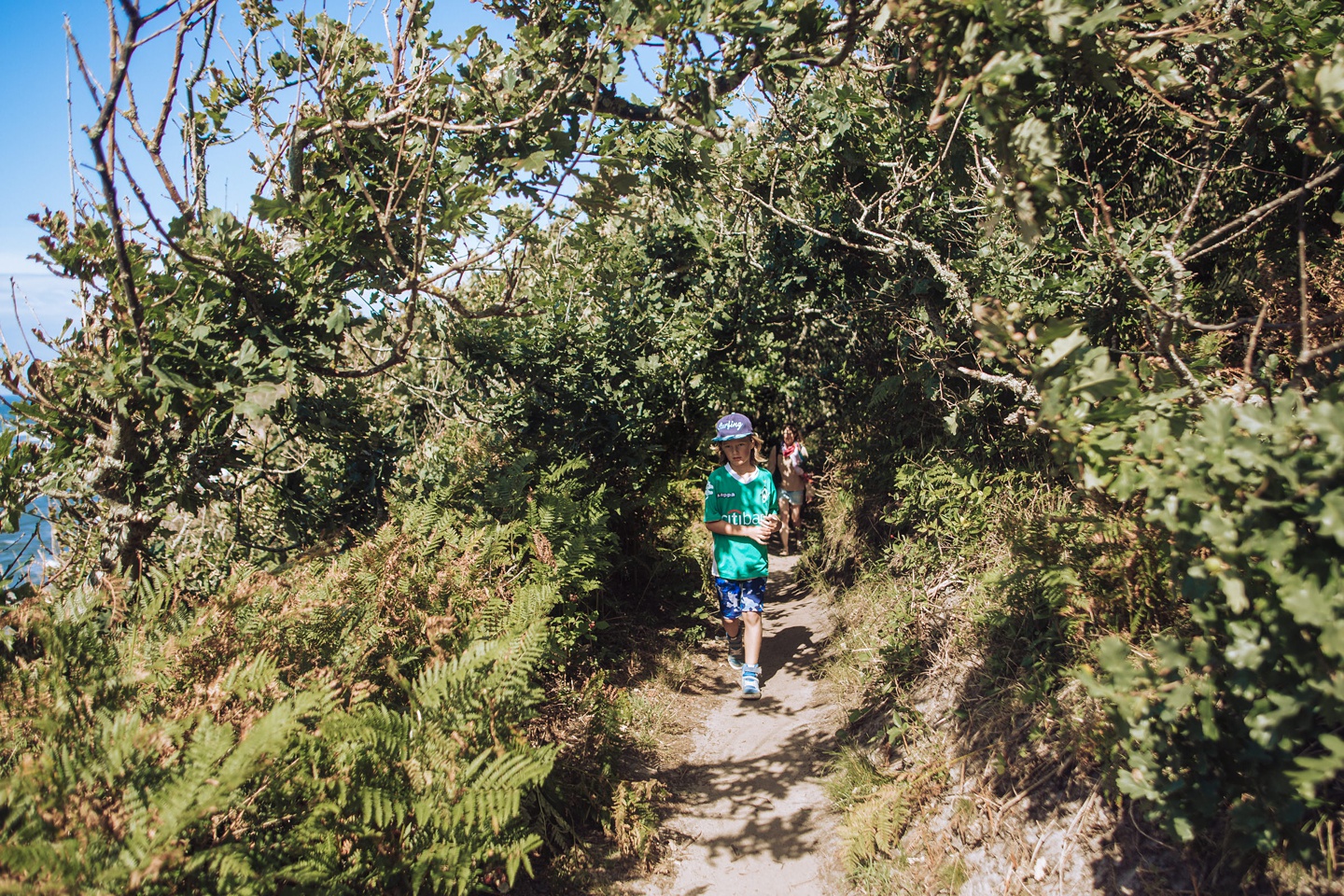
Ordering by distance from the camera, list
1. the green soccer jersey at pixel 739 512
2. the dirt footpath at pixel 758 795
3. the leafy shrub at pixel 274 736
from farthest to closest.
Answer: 1. the green soccer jersey at pixel 739 512
2. the dirt footpath at pixel 758 795
3. the leafy shrub at pixel 274 736

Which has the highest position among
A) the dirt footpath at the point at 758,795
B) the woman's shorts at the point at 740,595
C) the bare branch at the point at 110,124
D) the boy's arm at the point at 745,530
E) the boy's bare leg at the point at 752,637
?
the bare branch at the point at 110,124

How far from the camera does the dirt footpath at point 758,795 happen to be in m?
3.52

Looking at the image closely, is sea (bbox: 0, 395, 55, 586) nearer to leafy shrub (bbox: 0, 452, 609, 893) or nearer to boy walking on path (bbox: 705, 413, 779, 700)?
leafy shrub (bbox: 0, 452, 609, 893)

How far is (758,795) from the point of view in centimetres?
417

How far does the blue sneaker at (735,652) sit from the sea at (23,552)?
420cm

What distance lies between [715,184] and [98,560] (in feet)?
17.6

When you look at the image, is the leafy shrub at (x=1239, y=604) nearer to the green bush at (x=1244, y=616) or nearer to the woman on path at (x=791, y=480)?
the green bush at (x=1244, y=616)

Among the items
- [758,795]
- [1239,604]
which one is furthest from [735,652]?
[1239,604]

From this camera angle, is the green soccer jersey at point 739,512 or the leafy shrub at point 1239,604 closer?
the leafy shrub at point 1239,604

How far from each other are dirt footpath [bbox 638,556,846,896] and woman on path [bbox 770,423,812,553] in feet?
9.02

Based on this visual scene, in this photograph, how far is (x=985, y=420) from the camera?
532 cm

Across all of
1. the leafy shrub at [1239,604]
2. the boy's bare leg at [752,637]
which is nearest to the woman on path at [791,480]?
the boy's bare leg at [752,637]

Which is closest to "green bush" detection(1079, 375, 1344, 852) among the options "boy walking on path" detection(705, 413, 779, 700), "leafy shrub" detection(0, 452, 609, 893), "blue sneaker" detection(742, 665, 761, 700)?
"leafy shrub" detection(0, 452, 609, 893)

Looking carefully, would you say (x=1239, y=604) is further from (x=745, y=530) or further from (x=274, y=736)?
(x=745, y=530)
